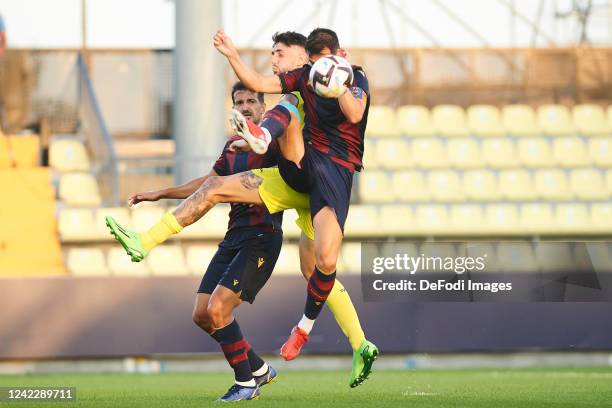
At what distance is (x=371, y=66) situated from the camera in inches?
719

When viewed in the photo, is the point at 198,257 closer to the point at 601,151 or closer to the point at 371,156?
the point at 371,156

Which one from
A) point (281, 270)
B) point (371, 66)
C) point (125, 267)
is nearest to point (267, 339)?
point (281, 270)

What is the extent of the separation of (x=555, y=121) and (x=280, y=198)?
10.5 m

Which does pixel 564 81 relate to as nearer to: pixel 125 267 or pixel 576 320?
pixel 576 320

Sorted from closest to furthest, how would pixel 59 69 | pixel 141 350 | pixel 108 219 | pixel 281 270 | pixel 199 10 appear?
pixel 108 219 → pixel 141 350 → pixel 281 270 → pixel 199 10 → pixel 59 69

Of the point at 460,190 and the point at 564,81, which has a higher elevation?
the point at 564,81

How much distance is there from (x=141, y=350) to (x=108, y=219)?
5.95 meters

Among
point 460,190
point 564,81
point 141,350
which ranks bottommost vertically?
point 141,350

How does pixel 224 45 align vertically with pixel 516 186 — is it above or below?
above

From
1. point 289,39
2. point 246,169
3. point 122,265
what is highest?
point 289,39

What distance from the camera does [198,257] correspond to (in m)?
15.5

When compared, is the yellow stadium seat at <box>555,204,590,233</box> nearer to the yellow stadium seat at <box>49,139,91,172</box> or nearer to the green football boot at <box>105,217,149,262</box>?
the yellow stadium seat at <box>49,139,91,172</box>

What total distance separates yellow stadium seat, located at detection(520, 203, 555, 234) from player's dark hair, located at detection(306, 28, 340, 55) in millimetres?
8645

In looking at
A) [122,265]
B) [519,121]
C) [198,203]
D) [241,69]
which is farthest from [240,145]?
[519,121]
